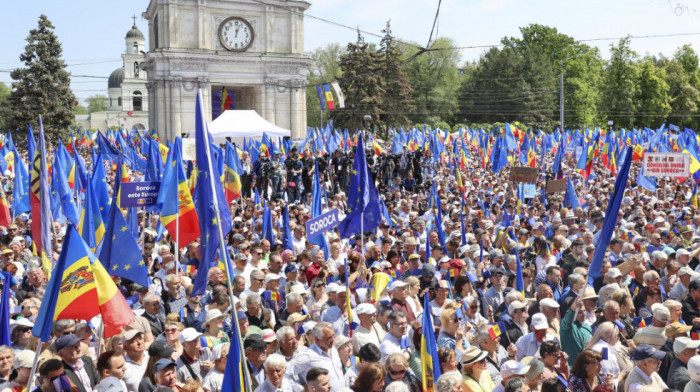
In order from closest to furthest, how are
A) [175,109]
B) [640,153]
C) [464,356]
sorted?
1. [464,356]
2. [640,153]
3. [175,109]

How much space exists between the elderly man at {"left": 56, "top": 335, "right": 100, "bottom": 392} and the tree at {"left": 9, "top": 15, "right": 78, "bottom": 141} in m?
48.2

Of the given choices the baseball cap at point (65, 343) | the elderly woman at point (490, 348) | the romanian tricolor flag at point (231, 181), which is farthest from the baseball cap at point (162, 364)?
the romanian tricolor flag at point (231, 181)

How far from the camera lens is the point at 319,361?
20.8ft

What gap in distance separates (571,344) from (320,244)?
234 inches

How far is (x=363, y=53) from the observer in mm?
64438

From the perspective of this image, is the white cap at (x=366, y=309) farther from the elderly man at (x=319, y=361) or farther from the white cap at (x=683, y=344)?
the white cap at (x=683, y=344)

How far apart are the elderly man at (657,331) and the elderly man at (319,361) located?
2834 millimetres

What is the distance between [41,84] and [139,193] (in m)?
43.7

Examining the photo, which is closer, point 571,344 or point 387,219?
point 571,344

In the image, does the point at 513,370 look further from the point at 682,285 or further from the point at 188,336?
the point at 682,285

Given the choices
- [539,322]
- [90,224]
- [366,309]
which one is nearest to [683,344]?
[539,322]

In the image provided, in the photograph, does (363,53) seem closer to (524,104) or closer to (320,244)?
(524,104)

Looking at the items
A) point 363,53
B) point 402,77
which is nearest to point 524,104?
point 402,77

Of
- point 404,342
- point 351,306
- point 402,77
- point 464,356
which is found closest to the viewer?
point 464,356
